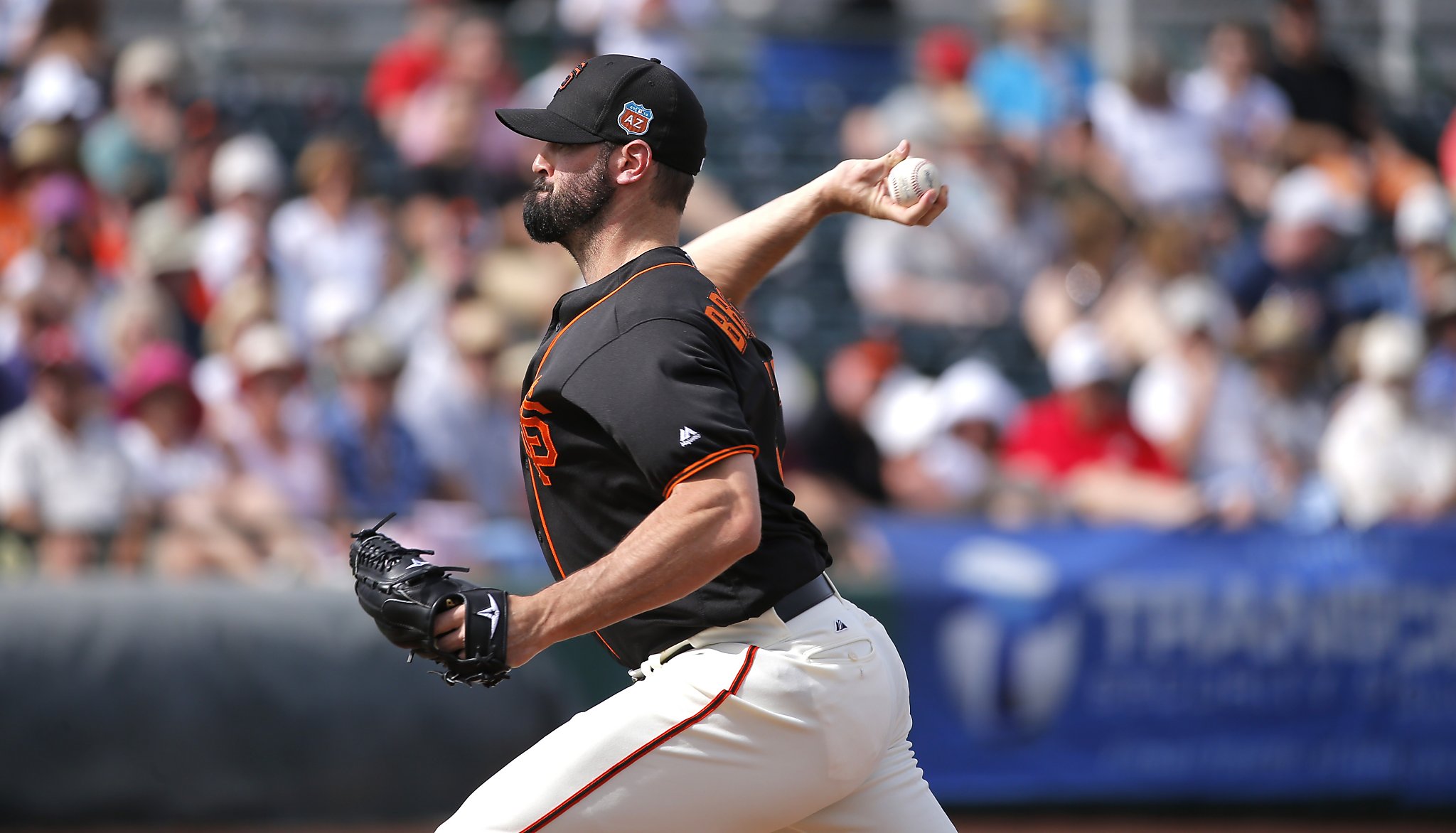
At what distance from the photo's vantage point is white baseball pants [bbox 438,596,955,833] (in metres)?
3.26

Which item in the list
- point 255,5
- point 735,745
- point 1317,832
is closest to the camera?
point 735,745

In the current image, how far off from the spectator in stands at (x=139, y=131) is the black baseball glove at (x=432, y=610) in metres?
7.13

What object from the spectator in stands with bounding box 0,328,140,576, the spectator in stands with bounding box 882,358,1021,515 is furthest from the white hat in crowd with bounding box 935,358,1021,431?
the spectator in stands with bounding box 0,328,140,576

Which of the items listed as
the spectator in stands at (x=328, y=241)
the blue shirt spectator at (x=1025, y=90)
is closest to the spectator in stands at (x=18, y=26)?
the spectator in stands at (x=328, y=241)

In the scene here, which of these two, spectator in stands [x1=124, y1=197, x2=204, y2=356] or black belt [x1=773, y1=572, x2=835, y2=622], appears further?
spectator in stands [x1=124, y1=197, x2=204, y2=356]

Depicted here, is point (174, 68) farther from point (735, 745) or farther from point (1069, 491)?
point (735, 745)

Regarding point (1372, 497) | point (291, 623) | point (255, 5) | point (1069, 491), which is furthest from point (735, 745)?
point (255, 5)

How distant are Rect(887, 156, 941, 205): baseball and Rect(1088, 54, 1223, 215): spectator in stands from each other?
7747 mm

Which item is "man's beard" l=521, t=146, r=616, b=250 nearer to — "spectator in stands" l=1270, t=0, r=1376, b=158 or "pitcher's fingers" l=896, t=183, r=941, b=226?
"pitcher's fingers" l=896, t=183, r=941, b=226

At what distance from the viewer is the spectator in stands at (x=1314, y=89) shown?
12.0 meters

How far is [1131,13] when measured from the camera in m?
13.1

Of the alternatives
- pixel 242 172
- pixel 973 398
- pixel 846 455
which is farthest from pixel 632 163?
pixel 242 172

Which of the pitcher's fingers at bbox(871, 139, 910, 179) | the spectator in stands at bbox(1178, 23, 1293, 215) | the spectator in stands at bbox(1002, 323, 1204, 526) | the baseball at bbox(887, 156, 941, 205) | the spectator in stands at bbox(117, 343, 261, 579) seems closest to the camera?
the baseball at bbox(887, 156, 941, 205)

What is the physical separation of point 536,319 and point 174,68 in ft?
9.55
